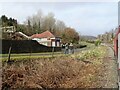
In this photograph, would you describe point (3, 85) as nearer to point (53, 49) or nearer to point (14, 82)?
point (14, 82)

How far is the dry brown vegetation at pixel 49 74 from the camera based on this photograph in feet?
13.8

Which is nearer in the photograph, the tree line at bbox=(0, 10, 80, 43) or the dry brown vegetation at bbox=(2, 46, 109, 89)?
the tree line at bbox=(0, 10, 80, 43)

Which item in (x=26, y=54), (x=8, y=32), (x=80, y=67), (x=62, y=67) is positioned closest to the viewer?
(x=8, y=32)

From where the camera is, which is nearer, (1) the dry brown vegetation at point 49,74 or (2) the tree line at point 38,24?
(2) the tree line at point 38,24

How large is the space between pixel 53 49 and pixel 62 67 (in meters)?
0.72

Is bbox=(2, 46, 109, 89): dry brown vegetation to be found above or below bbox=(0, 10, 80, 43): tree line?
below

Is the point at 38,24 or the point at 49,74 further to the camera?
the point at 49,74

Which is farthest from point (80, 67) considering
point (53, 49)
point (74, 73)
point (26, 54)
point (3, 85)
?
point (3, 85)

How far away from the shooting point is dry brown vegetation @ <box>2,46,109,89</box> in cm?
420

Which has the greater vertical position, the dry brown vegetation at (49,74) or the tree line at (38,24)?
the tree line at (38,24)

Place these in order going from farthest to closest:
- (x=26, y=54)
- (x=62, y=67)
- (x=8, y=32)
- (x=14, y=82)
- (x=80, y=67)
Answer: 1. (x=26, y=54)
2. (x=80, y=67)
3. (x=62, y=67)
4. (x=14, y=82)
5. (x=8, y=32)

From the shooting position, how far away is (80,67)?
5.08m

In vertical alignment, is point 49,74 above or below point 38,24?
below

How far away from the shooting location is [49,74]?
14.3ft
